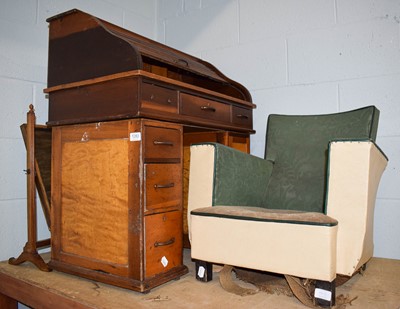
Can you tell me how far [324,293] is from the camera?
3.97 ft

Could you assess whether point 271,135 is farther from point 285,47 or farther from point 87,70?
point 87,70

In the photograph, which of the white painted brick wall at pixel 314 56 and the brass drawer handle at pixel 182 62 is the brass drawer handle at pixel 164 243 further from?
the white painted brick wall at pixel 314 56

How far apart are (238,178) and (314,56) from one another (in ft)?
3.41

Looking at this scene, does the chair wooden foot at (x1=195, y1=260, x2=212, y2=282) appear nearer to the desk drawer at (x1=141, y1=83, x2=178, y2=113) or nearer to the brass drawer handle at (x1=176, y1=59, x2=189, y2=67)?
A: the desk drawer at (x1=141, y1=83, x2=178, y2=113)

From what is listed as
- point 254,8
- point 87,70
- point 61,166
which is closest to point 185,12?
point 254,8

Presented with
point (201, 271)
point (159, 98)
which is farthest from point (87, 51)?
point (201, 271)

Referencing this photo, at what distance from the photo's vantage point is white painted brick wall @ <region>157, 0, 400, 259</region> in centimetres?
198

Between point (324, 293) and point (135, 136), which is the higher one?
point (135, 136)

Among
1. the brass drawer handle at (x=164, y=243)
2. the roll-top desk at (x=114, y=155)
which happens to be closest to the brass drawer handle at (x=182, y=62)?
the roll-top desk at (x=114, y=155)

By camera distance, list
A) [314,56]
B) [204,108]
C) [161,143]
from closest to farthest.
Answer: [161,143]
[204,108]
[314,56]

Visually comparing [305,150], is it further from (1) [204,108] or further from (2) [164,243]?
(2) [164,243]

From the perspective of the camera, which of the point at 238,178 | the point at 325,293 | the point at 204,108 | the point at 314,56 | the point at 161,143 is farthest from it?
the point at 314,56

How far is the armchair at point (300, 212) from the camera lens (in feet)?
3.96

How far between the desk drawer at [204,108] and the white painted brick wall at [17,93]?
0.94m
